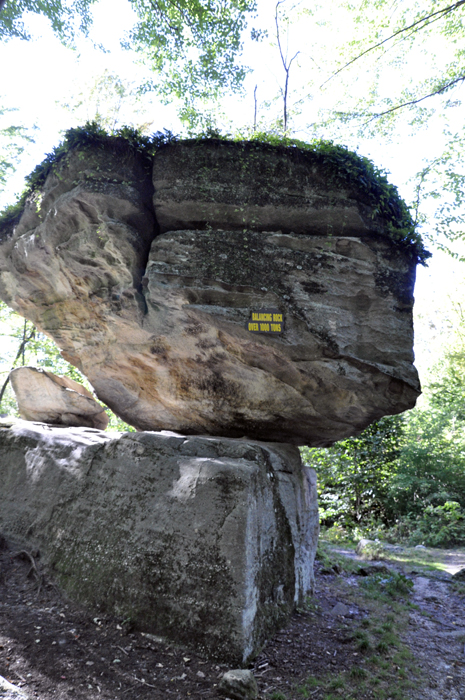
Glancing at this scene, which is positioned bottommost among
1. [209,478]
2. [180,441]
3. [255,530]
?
[255,530]

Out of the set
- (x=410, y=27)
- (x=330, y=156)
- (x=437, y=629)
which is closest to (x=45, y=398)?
(x=330, y=156)

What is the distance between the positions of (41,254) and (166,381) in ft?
9.11

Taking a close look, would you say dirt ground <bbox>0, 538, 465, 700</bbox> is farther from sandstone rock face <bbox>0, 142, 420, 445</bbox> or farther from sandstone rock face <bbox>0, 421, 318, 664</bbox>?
sandstone rock face <bbox>0, 142, 420, 445</bbox>

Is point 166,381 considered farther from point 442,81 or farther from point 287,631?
point 442,81

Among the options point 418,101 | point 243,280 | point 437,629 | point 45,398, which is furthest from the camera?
point 418,101

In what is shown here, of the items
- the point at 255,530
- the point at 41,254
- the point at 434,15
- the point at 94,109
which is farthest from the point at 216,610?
the point at 94,109

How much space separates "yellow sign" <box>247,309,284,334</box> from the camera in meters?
5.57

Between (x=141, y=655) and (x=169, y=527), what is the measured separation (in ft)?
3.63

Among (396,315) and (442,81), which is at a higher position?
(442,81)

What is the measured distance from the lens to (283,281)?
226 inches

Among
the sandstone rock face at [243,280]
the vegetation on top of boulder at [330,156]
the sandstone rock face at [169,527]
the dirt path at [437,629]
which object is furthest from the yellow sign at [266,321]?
the dirt path at [437,629]

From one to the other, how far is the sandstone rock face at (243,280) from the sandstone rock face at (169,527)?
45.4 inches

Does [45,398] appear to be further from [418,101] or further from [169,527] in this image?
[418,101]

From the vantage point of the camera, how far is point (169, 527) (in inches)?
178
